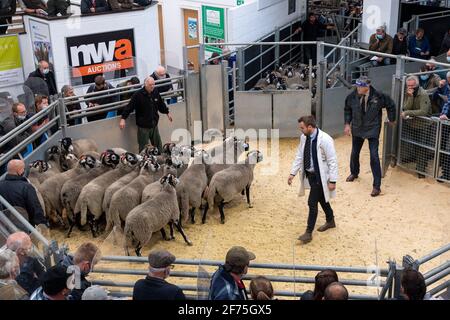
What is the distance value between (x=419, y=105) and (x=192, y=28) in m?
8.47

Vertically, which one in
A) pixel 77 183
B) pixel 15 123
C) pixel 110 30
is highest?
pixel 110 30

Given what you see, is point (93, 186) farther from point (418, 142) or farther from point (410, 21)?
point (410, 21)

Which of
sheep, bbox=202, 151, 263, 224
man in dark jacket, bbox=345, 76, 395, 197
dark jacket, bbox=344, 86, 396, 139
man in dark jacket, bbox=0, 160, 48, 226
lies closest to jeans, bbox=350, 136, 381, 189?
man in dark jacket, bbox=345, 76, 395, 197

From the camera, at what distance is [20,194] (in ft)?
26.2

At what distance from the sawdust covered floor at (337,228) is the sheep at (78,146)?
4.44 feet

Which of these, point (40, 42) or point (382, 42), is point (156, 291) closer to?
point (40, 42)

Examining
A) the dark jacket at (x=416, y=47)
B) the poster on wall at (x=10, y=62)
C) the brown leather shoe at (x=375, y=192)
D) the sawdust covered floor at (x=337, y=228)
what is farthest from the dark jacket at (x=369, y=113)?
the poster on wall at (x=10, y=62)

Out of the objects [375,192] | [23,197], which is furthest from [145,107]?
[375,192]

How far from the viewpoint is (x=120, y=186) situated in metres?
9.09

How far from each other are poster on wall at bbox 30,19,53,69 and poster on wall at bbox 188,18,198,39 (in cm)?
492

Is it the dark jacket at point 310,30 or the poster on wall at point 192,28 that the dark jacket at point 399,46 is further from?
the poster on wall at point 192,28

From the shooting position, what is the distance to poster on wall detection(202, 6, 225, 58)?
640 inches

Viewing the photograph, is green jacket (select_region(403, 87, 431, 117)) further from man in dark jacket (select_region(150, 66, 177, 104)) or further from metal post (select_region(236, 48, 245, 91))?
man in dark jacket (select_region(150, 66, 177, 104))

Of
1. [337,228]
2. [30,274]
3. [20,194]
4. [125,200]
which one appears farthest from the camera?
[337,228]
